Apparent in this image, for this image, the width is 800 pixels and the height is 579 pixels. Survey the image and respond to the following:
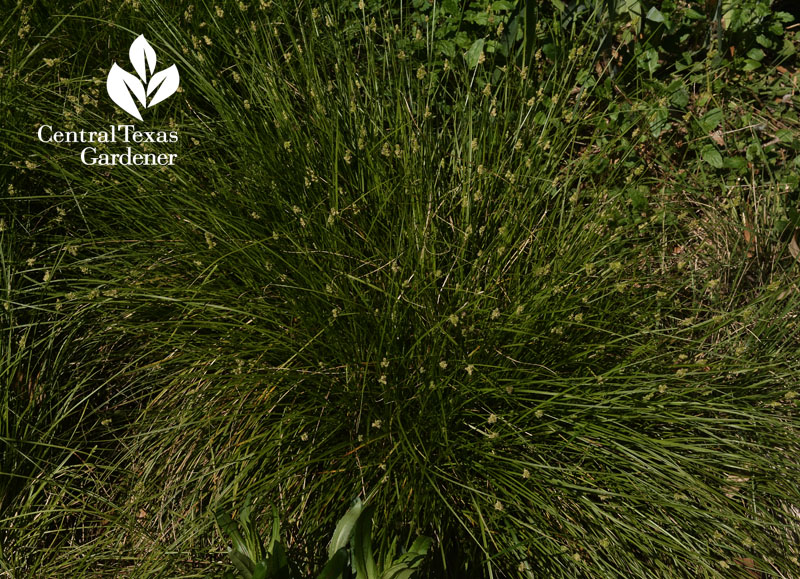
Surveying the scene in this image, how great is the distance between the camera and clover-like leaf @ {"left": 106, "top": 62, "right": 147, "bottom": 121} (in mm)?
2746

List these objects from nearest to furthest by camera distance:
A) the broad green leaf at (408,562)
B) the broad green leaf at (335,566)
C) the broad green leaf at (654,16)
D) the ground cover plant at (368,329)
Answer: the broad green leaf at (335,566)
the broad green leaf at (408,562)
the ground cover plant at (368,329)
the broad green leaf at (654,16)

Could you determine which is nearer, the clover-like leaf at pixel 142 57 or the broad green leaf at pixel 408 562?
the broad green leaf at pixel 408 562

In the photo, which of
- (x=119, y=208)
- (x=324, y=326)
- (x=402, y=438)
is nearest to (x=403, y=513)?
(x=402, y=438)

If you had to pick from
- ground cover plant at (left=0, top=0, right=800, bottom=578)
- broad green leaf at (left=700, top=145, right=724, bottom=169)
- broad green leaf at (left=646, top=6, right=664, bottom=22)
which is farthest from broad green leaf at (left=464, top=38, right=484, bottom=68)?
broad green leaf at (left=700, top=145, right=724, bottom=169)

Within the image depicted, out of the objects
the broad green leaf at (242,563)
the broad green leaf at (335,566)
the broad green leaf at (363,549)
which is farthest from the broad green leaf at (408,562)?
the broad green leaf at (242,563)

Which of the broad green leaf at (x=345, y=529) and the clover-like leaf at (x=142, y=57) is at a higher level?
the clover-like leaf at (x=142, y=57)

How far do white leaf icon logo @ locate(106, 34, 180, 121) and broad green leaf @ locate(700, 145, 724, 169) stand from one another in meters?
2.19

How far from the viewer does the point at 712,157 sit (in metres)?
3.05

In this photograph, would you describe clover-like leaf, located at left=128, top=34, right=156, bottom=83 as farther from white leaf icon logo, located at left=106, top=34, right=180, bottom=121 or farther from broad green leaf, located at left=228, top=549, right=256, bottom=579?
broad green leaf, located at left=228, top=549, right=256, bottom=579

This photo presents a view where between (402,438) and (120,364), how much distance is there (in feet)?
3.93

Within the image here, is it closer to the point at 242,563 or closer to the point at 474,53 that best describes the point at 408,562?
the point at 242,563

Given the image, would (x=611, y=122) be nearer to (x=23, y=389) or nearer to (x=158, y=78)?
(x=158, y=78)

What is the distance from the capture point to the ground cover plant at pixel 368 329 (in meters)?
2.24

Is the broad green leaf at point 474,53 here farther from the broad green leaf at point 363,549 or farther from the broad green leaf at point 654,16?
the broad green leaf at point 363,549
